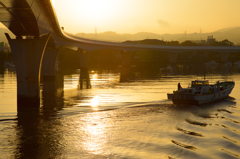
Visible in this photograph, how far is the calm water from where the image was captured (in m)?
18.0

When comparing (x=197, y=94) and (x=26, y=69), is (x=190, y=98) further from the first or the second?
(x=26, y=69)

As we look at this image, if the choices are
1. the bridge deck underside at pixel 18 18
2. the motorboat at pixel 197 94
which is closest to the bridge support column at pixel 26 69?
the bridge deck underside at pixel 18 18

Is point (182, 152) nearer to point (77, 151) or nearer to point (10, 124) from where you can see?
point (77, 151)

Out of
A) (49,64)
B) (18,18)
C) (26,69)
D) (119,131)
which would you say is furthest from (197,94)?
(49,64)

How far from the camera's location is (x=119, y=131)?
905 inches

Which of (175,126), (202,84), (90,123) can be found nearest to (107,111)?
(90,123)

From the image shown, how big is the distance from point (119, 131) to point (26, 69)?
52.0 feet

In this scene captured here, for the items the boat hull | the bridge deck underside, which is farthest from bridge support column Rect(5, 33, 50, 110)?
the boat hull

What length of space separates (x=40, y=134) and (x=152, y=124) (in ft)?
34.6

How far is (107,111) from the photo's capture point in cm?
3083

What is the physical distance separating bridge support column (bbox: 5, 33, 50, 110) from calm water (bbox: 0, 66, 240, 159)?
5.94 feet

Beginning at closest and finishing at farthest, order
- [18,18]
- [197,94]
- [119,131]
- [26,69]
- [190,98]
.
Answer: [119,131]
[18,18]
[26,69]
[190,98]
[197,94]

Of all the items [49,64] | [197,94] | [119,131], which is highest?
[49,64]

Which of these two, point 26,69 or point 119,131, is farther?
point 26,69
